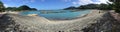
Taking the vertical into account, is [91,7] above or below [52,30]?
below

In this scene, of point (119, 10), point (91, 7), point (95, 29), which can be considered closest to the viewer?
point (95, 29)

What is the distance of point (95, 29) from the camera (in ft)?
38.8

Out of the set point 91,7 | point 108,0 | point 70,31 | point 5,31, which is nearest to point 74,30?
point 70,31

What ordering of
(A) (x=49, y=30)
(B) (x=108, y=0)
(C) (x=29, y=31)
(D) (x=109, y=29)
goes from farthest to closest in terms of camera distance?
(B) (x=108, y=0), (A) (x=49, y=30), (C) (x=29, y=31), (D) (x=109, y=29)

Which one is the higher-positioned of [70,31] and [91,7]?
[70,31]

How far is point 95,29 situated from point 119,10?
5.11 m

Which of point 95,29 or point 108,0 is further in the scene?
point 108,0

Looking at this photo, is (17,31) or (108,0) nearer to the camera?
(17,31)

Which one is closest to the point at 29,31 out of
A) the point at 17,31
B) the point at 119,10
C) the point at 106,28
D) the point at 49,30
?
the point at 17,31

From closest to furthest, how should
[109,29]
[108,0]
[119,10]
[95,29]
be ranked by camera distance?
[109,29], [95,29], [119,10], [108,0]

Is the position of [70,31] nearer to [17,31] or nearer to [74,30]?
[74,30]

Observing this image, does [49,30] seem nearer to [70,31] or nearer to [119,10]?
[70,31]

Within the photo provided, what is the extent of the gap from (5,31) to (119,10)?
7381 millimetres

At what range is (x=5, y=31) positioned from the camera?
11953 mm
